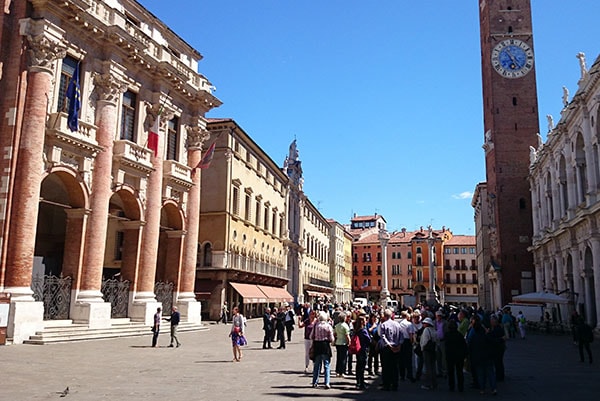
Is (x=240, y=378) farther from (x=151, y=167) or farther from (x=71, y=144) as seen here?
(x=151, y=167)

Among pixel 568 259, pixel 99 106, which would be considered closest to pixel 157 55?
pixel 99 106

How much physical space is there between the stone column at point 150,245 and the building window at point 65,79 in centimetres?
500

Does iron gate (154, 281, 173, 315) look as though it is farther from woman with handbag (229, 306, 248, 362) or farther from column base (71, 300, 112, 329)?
woman with handbag (229, 306, 248, 362)

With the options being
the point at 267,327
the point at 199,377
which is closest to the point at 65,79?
the point at 267,327

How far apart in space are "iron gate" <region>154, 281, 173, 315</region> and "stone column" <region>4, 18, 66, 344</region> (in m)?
9.73

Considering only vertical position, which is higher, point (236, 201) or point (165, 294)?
point (236, 201)

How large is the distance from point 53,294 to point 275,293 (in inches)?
1011

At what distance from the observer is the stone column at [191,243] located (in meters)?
28.3

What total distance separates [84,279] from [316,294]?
164 ft

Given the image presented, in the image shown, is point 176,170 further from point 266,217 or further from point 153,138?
point 266,217

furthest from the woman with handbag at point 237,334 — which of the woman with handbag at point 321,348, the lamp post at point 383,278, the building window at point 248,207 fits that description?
the lamp post at point 383,278

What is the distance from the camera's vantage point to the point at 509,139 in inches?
2002

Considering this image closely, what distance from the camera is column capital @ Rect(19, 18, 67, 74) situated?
1861cm

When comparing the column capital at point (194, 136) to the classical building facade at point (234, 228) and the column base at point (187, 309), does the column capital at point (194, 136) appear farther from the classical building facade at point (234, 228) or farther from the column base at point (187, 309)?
the column base at point (187, 309)
